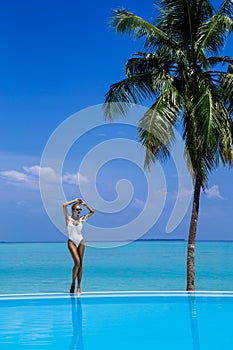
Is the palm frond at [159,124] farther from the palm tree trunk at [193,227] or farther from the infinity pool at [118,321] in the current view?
the infinity pool at [118,321]

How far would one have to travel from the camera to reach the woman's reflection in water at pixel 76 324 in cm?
547

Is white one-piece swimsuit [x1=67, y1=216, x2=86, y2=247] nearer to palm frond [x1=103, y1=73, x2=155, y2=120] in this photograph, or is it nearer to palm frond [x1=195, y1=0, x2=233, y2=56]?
palm frond [x1=103, y1=73, x2=155, y2=120]

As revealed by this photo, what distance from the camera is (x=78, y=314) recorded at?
7.27 meters

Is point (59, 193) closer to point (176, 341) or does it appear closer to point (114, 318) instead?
point (114, 318)

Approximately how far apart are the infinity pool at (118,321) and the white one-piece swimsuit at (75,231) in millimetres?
870

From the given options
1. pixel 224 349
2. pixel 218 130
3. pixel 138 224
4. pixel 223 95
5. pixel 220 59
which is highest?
pixel 220 59

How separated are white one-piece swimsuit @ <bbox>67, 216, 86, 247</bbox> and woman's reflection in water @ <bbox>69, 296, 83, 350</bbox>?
0.87 m

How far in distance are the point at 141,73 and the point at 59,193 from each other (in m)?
2.94

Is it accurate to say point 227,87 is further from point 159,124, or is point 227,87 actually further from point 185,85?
point 159,124

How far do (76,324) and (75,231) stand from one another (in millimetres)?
2337

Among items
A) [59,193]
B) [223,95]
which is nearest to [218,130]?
[223,95]

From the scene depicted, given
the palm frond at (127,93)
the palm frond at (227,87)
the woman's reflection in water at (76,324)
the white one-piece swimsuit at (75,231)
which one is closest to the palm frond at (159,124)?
the palm frond at (127,93)

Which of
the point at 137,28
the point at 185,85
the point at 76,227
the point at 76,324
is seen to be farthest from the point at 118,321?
the point at 137,28

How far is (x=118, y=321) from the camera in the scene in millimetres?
6785
